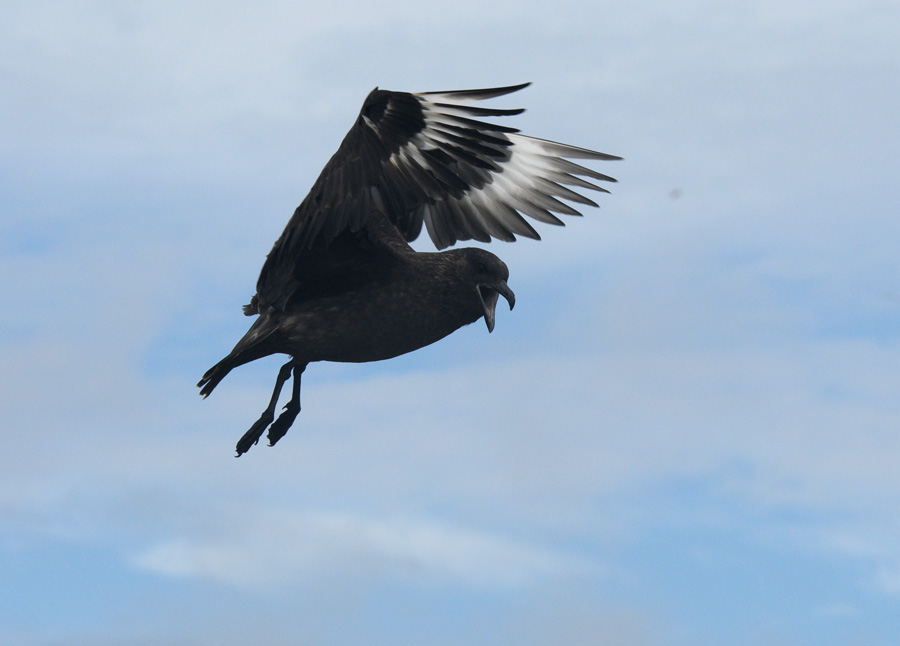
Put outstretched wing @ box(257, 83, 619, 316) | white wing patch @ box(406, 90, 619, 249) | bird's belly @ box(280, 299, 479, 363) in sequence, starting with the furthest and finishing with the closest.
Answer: white wing patch @ box(406, 90, 619, 249)
bird's belly @ box(280, 299, 479, 363)
outstretched wing @ box(257, 83, 619, 316)

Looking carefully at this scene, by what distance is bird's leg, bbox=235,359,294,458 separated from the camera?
462 inches

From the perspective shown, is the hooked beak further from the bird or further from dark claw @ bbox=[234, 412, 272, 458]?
dark claw @ bbox=[234, 412, 272, 458]

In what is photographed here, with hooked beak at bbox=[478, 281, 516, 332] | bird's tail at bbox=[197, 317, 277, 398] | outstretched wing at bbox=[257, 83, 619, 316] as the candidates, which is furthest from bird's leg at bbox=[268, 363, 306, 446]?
hooked beak at bbox=[478, 281, 516, 332]

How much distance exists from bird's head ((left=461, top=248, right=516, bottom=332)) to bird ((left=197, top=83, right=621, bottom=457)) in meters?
0.01

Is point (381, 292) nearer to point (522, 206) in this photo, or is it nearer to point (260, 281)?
point (260, 281)

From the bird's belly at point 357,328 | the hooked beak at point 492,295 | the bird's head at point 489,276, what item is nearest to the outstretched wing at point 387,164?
the bird's belly at point 357,328

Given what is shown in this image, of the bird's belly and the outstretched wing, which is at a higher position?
the outstretched wing

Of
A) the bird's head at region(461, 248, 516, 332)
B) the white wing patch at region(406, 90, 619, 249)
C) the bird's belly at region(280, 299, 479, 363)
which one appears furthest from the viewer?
the white wing patch at region(406, 90, 619, 249)

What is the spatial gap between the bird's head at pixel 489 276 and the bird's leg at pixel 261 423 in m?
1.77

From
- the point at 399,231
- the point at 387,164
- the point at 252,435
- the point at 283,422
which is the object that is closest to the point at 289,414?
the point at 283,422

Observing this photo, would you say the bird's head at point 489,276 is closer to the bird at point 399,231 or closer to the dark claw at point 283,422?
the bird at point 399,231

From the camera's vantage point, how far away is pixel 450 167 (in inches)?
442

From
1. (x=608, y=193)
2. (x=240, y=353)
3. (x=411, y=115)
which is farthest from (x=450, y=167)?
(x=240, y=353)

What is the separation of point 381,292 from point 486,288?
3.26ft
